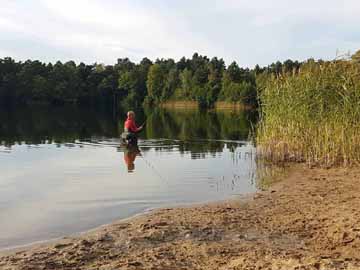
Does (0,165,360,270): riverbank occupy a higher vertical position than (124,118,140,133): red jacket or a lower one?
lower

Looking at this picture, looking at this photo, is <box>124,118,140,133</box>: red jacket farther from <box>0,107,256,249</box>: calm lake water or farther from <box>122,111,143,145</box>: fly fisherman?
<box>0,107,256,249</box>: calm lake water

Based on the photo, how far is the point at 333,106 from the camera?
16.3 metres

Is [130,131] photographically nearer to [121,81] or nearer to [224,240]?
[224,240]

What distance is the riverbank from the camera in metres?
6.69

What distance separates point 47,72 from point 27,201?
353ft

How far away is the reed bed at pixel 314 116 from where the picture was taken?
15.4 metres

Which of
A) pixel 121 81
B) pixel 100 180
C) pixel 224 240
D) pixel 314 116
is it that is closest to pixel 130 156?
pixel 100 180

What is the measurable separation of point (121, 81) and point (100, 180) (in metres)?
102

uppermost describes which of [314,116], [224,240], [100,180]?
[314,116]

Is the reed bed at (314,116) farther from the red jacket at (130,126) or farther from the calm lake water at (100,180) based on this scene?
the red jacket at (130,126)

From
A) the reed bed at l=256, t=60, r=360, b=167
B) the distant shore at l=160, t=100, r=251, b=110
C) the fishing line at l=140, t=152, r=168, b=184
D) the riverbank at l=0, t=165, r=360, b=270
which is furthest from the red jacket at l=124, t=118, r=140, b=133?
the distant shore at l=160, t=100, r=251, b=110

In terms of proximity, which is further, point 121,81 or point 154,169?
point 121,81

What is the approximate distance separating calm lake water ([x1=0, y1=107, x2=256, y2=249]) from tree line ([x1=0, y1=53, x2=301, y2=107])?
61.7m

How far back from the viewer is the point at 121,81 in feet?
379
